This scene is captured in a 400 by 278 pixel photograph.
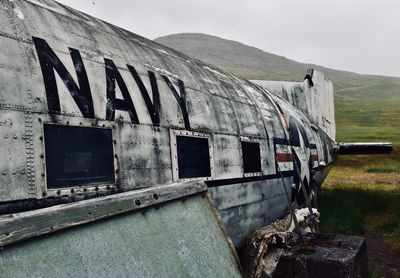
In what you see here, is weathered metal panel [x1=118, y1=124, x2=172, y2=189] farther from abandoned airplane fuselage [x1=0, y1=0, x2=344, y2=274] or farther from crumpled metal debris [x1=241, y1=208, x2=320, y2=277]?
crumpled metal debris [x1=241, y1=208, x2=320, y2=277]

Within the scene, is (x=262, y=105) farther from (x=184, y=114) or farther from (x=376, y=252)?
(x=376, y=252)

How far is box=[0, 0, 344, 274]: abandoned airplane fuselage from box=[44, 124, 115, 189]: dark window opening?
0.04ft

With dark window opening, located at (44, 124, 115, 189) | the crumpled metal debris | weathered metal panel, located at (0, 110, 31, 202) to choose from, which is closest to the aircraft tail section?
the crumpled metal debris

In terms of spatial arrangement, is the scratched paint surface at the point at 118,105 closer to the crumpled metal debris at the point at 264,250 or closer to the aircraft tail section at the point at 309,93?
the crumpled metal debris at the point at 264,250

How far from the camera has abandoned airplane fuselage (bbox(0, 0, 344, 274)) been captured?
15.9 feet

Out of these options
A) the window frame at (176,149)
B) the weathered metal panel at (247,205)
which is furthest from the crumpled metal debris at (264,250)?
the window frame at (176,149)

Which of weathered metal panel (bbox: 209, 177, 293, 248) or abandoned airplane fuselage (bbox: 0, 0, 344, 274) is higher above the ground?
abandoned airplane fuselage (bbox: 0, 0, 344, 274)

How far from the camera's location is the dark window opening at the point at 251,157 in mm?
9688

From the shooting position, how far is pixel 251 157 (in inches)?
395

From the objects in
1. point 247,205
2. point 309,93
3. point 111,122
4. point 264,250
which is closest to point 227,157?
point 247,205

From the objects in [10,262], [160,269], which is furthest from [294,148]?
[10,262]

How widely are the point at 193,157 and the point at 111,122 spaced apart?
222cm

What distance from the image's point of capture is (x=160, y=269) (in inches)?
159

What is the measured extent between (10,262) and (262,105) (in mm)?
9569
